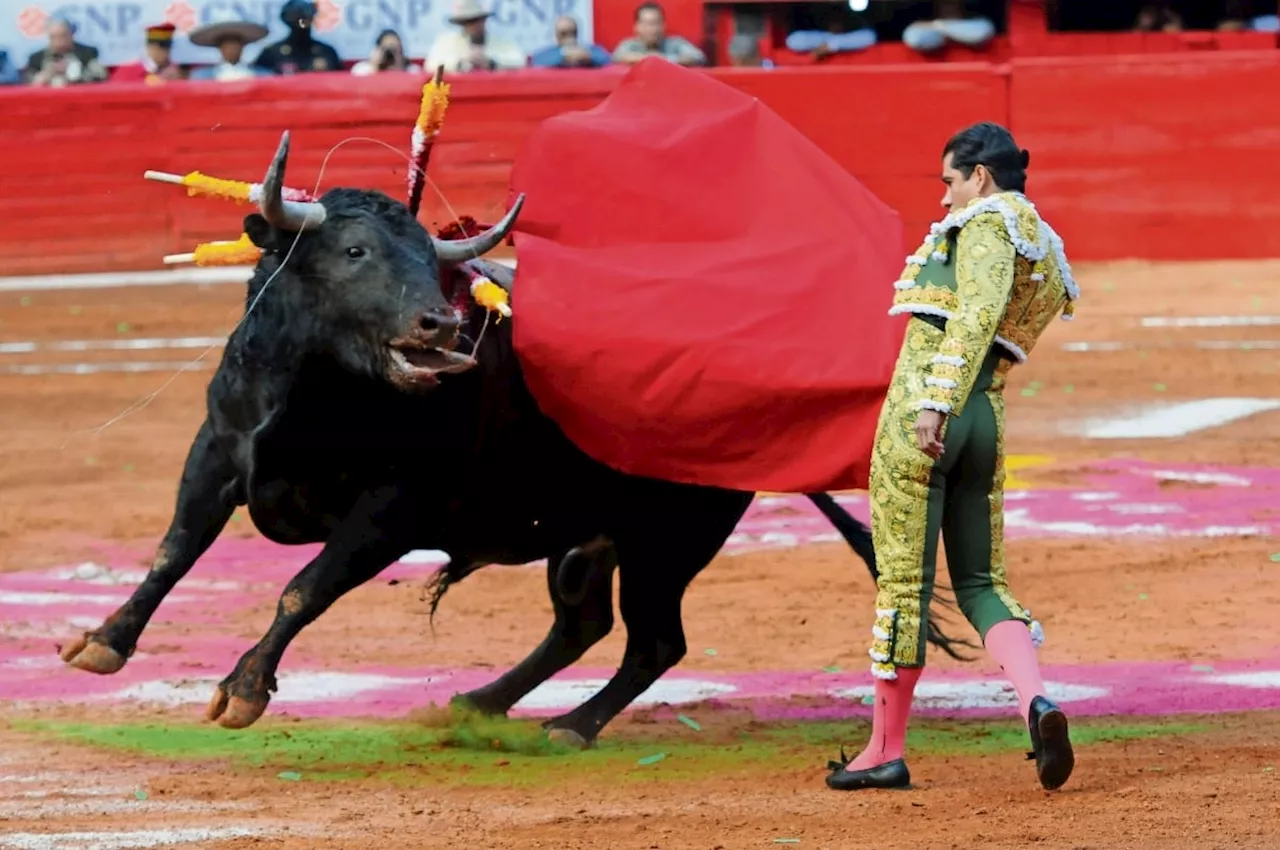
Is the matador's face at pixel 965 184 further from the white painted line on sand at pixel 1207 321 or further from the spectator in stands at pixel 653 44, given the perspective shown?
the spectator in stands at pixel 653 44

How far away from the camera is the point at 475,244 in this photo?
17.8 ft

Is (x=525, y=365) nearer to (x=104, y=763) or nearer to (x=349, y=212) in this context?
(x=349, y=212)

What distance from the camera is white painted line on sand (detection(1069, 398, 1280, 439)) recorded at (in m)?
10.4

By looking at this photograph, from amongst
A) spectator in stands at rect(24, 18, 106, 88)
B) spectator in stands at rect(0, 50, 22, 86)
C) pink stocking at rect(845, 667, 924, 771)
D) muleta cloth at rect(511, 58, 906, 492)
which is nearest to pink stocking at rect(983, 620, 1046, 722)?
pink stocking at rect(845, 667, 924, 771)

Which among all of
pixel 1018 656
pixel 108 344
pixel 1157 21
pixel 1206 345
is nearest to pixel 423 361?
pixel 1018 656

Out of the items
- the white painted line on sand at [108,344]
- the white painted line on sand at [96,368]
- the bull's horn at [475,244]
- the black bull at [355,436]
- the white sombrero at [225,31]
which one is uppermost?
the bull's horn at [475,244]

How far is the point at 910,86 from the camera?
47.4 feet

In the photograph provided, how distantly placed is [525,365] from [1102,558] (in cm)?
332

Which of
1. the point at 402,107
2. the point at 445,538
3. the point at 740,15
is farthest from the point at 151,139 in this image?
the point at 445,538

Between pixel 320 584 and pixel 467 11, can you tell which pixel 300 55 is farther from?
pixel 320 584

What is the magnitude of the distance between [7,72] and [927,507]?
38.8ft

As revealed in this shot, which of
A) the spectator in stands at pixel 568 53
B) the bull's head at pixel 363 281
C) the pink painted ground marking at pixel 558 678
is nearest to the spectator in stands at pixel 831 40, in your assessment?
the spectator in stands at pixel 568 53

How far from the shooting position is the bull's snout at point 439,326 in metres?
5.08

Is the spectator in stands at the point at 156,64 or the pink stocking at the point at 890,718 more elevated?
the pink stocking at the point at 890,718
